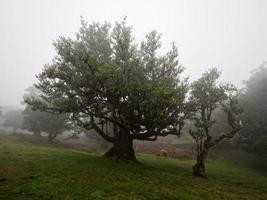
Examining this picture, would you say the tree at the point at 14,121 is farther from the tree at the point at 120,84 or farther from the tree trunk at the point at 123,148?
the tree trunk at the point at 123,148

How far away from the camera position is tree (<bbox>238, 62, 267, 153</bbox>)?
151 feet

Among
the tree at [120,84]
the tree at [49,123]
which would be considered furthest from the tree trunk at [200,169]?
the tree at [49,123]

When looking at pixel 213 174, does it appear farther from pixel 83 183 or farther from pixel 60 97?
pixel 60 97

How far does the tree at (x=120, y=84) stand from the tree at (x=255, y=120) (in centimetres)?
1786

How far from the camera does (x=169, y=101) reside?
31609mm

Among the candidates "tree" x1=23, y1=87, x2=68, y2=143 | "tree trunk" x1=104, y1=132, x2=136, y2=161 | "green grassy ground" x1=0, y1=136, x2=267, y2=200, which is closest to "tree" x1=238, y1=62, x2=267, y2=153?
"green grassy ground" x1=0, y1=136, x2=267, y2=200

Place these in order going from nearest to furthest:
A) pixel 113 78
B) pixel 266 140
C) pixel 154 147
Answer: pixel 113 78 → pixel 266 140 → pixel 154 147

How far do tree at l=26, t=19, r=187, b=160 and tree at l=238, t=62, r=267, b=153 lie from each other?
58.6 ft

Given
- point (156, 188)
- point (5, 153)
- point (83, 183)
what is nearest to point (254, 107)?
point (156, 188)

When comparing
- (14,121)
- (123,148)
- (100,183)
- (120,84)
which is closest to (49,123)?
(123,148)

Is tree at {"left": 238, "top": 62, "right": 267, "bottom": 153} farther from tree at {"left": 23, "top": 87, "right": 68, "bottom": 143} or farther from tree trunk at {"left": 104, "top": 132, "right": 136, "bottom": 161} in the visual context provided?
tree at {"left": 23, "top": 87, "right": 68, "bottom": 143}

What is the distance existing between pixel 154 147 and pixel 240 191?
36566 millimetres

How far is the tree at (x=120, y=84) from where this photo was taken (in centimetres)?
3100

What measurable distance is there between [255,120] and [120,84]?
28.6 m
